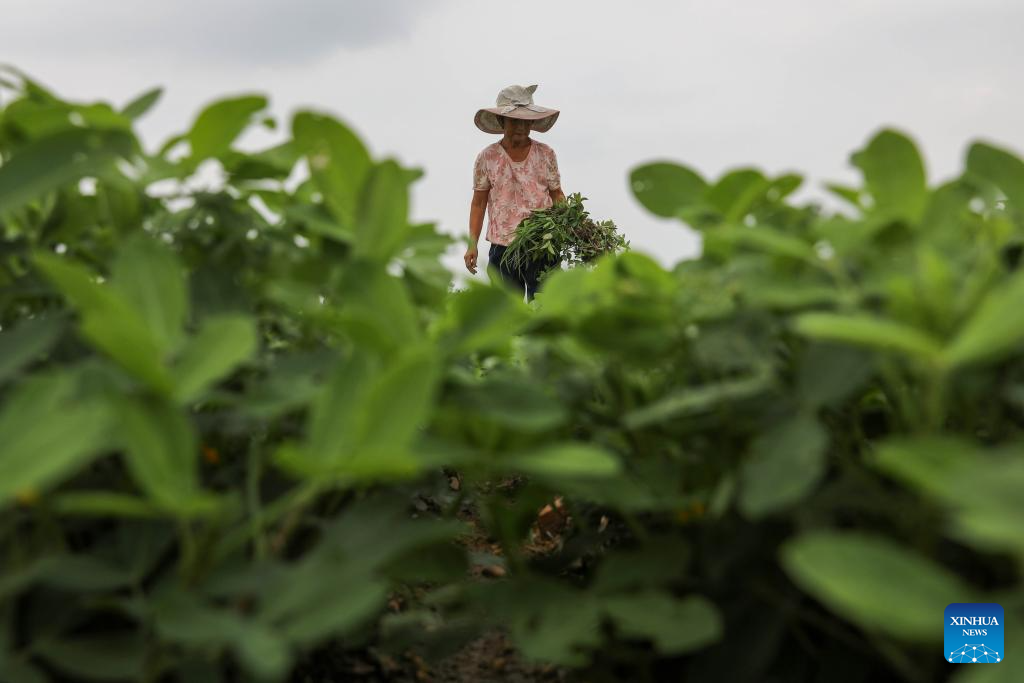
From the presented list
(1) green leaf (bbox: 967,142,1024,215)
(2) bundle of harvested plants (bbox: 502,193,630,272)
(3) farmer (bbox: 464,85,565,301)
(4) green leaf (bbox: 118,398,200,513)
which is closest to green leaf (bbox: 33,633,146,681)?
(4) green leaf (bbox: 118,398,200,513)

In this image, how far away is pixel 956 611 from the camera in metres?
0.64

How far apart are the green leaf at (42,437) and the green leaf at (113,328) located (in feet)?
0.12

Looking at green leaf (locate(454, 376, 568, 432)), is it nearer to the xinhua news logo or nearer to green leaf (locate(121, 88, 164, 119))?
the xinhua news logo

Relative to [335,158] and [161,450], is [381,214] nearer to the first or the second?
[335,158]

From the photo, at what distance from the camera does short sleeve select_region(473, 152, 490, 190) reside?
23.9 feet

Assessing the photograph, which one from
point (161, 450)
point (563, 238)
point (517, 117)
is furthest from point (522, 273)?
point (161, 450)

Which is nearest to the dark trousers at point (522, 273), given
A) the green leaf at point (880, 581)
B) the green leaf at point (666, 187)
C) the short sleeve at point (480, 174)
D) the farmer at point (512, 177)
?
the farmer at point (512, 177)

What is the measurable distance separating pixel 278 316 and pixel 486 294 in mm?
328

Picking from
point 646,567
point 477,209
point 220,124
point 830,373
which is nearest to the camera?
point 830,373

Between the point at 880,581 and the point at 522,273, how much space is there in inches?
246

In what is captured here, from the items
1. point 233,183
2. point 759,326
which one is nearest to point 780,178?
point 759,326

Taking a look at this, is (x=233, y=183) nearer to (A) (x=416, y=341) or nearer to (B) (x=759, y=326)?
(A) (x=416, y=341)

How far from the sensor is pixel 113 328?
63 centimetres

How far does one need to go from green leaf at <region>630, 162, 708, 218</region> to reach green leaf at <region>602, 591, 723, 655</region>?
0.44 metres
